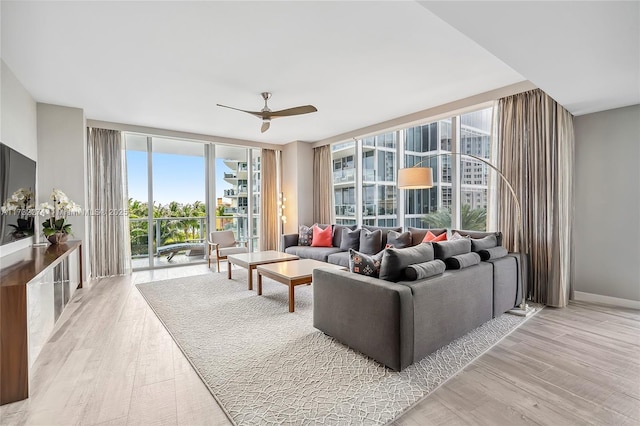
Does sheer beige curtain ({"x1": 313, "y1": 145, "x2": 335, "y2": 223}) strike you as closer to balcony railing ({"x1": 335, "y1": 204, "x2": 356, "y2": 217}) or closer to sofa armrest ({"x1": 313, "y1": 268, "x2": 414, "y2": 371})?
balcony railing ({"x1": 335, "y1": 204, "x2": 356, "y2": 217})

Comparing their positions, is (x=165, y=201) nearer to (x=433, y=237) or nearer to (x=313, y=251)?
(x=313, y=251)

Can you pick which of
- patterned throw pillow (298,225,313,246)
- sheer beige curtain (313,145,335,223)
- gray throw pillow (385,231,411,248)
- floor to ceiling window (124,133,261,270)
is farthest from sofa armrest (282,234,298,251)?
gray throw pillow (385,231,411,248)

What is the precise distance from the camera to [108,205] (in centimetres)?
559

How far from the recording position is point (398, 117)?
542cm

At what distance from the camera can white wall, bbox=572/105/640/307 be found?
3.52m

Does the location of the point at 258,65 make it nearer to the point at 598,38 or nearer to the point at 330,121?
the point at 330,121

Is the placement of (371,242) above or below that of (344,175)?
below

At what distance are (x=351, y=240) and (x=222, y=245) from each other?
2.54 m

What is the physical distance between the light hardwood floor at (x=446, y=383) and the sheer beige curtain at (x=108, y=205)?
2571mm

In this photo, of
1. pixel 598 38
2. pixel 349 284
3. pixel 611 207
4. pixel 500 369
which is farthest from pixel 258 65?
pixel 611 207

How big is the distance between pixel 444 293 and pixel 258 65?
114 inches

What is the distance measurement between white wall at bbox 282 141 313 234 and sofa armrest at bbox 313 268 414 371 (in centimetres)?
437

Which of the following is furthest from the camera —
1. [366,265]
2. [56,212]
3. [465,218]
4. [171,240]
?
[171,240]

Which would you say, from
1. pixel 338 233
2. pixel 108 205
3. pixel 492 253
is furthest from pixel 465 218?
pixel 108 205
